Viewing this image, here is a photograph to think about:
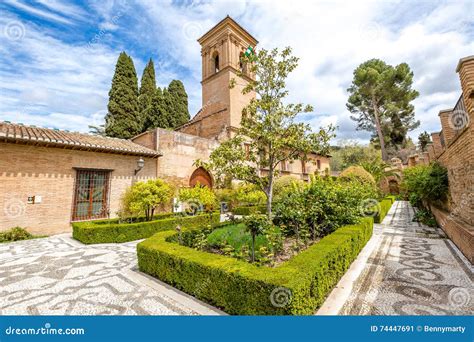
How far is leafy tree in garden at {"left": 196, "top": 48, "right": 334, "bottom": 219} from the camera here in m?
6.46

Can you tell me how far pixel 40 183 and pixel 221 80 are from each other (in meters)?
14.6

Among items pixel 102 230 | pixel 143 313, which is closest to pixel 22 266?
pixel 102 230

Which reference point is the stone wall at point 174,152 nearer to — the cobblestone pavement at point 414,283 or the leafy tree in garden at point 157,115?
the leafy tree in garden at point 157,115

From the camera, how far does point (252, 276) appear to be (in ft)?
9.11

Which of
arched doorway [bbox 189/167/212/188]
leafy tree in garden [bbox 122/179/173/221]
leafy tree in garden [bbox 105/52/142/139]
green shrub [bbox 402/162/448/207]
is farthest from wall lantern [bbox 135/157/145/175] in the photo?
green shrub [bbox 402/162/448/207]

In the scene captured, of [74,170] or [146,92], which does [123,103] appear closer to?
[146,92]

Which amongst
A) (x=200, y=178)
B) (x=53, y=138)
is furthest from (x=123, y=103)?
(x=53, y=138)

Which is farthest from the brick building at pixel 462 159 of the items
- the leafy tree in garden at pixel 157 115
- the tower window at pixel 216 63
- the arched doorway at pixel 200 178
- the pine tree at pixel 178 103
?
the pine tree at pixel 178 103

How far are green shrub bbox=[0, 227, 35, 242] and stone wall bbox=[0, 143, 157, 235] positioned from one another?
0.62 ft

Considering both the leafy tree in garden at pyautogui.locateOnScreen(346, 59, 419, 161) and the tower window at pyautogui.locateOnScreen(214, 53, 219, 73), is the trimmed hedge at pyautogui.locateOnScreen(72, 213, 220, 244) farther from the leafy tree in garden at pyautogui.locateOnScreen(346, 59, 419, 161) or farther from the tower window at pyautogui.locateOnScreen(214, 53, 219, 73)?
the leafy tree in garden at pyautogui.locateOnScreen(346, 59, 419, 161)

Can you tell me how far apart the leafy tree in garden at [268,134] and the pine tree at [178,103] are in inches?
765

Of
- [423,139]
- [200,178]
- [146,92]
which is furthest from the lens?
[423,139]
